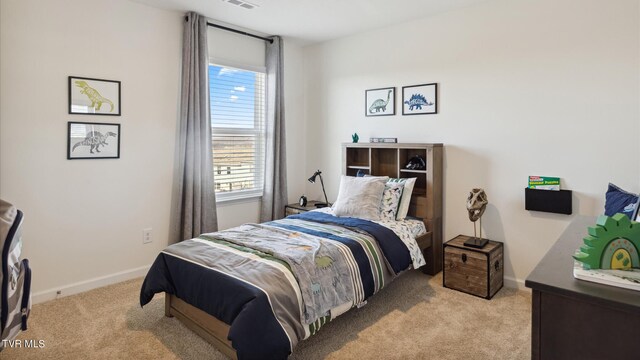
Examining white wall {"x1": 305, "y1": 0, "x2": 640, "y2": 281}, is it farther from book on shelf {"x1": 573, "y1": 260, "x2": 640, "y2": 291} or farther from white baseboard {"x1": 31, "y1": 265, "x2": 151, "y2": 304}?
white baseboard {"x1": 31, "y1": 265, "x2": 151, "y2": 304}

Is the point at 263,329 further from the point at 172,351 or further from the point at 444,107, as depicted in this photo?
the point at 444,107

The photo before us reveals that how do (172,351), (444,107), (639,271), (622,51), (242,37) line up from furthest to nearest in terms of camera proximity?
(242,37) → (444,107) → (622,51) → (172,351) → (639,271)

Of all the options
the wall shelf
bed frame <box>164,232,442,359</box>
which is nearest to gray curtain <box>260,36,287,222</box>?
bed frame <box>164,232,442,359</box>

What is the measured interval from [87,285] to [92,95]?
1.65 meters

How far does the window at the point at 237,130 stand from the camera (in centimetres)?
412

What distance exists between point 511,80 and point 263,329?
285 centimetres

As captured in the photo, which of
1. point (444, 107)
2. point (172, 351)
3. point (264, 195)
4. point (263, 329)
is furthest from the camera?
point (264, 195)

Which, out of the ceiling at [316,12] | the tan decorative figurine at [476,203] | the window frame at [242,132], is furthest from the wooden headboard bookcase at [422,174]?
the ceiling at [316,12]

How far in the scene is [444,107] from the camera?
11.8 ft

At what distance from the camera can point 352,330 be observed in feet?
8.29

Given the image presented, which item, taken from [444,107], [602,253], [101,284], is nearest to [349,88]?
[444,107]

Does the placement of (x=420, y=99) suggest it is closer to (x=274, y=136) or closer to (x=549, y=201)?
(x=549, y=201)

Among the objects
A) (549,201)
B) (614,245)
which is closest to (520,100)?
(549,201)

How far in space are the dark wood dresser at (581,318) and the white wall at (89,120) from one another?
336 cm
